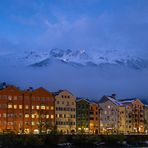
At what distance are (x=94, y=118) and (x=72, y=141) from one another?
136ft

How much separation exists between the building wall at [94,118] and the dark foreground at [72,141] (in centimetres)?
2216

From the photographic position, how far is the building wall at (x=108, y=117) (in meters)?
170

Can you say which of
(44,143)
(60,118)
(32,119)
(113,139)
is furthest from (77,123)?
(44,143)

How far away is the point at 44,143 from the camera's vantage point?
11669 centimetres

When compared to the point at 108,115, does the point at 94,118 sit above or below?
below

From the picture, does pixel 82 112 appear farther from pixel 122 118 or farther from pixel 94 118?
pixel 122 118

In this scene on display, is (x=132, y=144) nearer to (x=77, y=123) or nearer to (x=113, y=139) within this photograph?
(x=113, y=139)

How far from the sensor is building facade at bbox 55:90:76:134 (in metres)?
157

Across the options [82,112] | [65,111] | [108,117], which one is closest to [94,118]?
[82,112]

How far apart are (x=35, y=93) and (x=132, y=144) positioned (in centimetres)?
3547

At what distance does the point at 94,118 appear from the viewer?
166m

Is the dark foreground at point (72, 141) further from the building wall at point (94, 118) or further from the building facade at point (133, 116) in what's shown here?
the building facade at point (133, 116)

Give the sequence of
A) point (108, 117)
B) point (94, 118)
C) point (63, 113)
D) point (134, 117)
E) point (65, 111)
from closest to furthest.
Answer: point (63, 113) < point (65, 111) < point (94, 118) < point (108, 117) < point (134, 117)

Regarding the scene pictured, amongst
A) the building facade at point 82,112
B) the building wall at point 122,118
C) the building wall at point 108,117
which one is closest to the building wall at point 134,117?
the building wall at point 122,118
